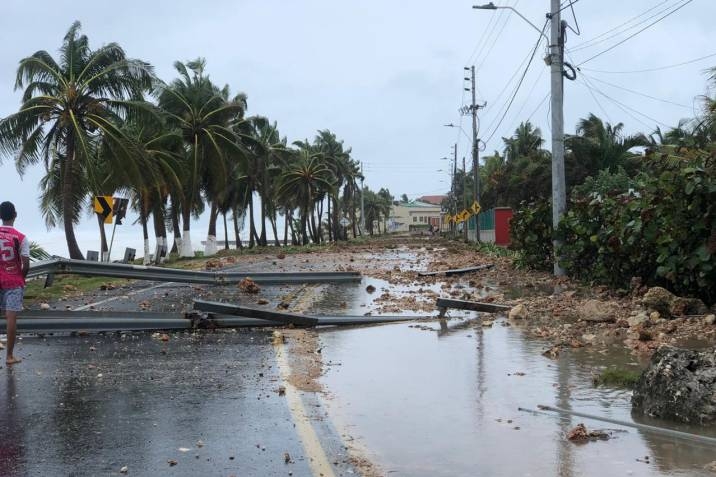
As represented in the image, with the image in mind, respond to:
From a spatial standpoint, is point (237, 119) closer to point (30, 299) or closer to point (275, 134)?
point (275, 134)

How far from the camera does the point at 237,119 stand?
53.6 meters

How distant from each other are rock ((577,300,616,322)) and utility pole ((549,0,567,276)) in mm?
6791

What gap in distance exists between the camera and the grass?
7.38m

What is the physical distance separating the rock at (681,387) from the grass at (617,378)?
0.96m

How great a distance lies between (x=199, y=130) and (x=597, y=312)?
37.3 metres

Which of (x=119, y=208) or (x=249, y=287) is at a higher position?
(x=119, y=208)

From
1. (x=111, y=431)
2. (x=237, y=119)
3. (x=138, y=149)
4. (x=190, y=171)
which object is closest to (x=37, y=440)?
(x=111, y=431)

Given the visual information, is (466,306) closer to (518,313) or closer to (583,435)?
(518,313)

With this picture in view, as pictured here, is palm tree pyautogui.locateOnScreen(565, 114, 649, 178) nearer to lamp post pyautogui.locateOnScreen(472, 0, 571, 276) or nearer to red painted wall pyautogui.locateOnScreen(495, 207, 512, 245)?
red painted wall pyautogui.locateOnScreen(495, 207, 512, 245)

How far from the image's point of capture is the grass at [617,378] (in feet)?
24.2

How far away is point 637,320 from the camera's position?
10602 millimetres

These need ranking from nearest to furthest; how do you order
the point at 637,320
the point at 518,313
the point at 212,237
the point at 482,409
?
1. the point at 482,409
2. the point at 637,320
3. the point at 518,313
4. the point at 212,237

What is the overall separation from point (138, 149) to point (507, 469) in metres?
26.9

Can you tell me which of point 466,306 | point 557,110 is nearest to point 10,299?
point 466,306
